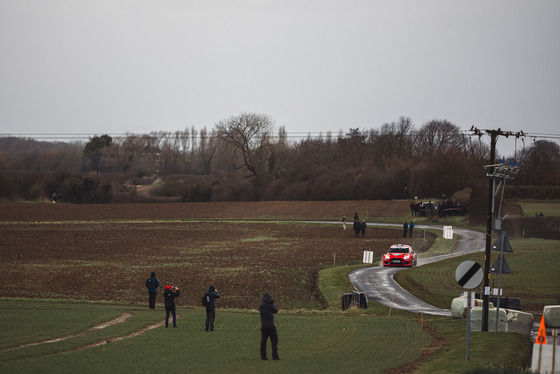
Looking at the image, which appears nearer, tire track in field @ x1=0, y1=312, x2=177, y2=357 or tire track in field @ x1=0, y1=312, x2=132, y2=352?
tire track in field @ x1=0, y1=312, x2=177, y2=357

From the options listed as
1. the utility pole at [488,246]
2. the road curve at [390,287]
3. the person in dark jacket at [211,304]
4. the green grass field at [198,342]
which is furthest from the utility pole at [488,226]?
the person in dark jacket at [211,304]

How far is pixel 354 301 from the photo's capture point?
32.0m

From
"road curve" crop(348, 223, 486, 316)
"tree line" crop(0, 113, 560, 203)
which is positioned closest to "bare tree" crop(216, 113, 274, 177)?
"tree line" crop(0, 113, 560, 203)

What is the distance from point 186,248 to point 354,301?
30775 millimetres

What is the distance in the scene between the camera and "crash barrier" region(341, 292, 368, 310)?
103ft

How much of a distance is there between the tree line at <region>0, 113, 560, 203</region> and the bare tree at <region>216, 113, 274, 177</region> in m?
0.20

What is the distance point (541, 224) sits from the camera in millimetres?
68062

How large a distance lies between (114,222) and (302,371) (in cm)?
8112

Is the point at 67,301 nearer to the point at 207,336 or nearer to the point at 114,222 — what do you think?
the point at 207,336

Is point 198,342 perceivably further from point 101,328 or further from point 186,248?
point 186,248

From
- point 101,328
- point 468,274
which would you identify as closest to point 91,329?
point 101,328

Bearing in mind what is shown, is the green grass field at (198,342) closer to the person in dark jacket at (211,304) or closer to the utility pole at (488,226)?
the person in dark jacket at (211,304)

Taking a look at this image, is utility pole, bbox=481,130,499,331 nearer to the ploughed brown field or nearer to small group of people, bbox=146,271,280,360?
small group of people, bbox=146,271,280,360

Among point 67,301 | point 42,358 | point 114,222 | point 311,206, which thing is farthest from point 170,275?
point 311,206
